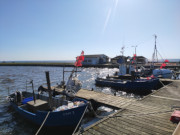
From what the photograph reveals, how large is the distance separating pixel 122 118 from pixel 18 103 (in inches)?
490

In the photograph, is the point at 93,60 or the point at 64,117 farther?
the point at 93,60

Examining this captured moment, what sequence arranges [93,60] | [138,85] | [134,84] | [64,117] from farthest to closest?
[93,60], [134,84], [138,85], [64,117]

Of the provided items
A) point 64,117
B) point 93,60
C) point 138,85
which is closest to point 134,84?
point 138,85

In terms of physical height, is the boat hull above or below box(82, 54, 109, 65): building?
below

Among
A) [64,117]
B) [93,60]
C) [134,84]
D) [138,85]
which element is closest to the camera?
[64,117]

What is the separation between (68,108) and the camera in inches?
387

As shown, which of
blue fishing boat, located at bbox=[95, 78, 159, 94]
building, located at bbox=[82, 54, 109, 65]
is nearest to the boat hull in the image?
blue fishing boat, located at bbox=[95, 78, 159, 94]

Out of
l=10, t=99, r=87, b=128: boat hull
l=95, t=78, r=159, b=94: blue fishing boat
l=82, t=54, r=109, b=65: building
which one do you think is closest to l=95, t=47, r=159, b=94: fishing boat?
l=95, t=78, r=159, b=94: blue fishing boat

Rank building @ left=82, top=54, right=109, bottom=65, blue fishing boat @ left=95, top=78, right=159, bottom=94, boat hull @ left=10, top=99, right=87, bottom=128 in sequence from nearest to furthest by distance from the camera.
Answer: boat hull @ left=10, top=99, right=87, bottom=128, blue fishing boat @ left=95, top=78, right=159, bottom=94, building @ left=82, top=54, right=109, bottom=65

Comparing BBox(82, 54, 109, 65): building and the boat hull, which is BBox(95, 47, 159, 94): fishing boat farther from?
BBox(82, 54, 109, 65): building

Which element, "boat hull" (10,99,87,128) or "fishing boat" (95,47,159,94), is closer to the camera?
"boat hull" (10,99,87,128)

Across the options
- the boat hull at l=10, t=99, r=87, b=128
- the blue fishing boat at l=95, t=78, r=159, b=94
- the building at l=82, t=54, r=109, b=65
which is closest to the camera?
the boat hull at l=10, t=99, r=87, b=128

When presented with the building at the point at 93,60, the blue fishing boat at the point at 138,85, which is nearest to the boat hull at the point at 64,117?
the blue fishing boat at the point at 138,85

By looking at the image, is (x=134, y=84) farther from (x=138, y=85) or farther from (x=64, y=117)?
(x=64, y=117)
